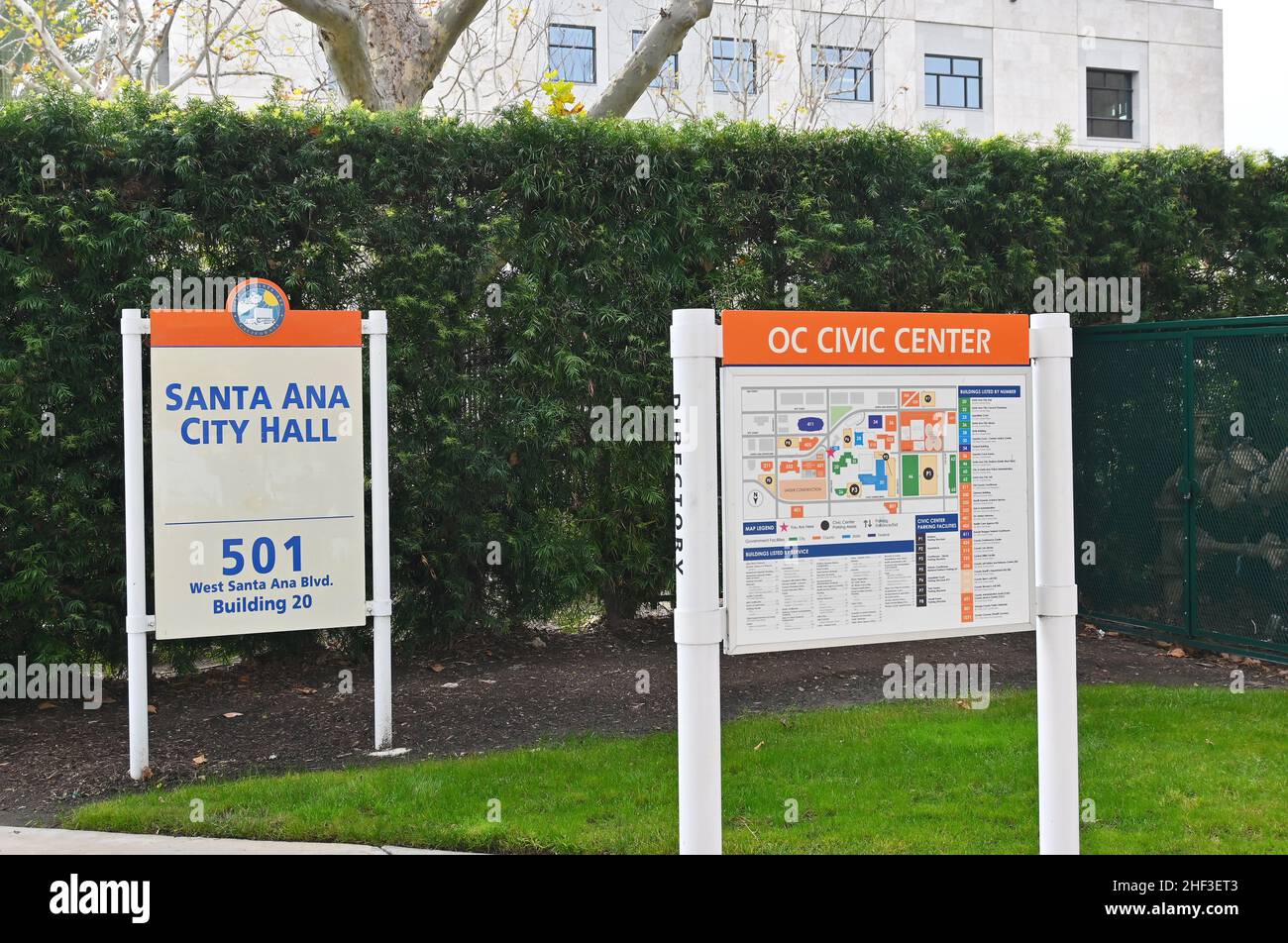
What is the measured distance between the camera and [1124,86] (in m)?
40.2

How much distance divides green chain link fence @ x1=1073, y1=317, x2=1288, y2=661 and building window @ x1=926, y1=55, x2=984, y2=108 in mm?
30201

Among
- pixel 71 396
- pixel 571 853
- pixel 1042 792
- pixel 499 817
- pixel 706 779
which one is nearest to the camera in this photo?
pixel 706 779

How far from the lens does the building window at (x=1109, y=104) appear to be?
39.6 m

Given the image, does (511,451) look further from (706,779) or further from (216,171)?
(706,779)

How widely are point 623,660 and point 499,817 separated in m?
3.37

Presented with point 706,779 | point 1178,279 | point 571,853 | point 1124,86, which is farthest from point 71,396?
point 1124,86

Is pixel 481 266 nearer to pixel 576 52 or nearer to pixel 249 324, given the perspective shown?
pixel 249 324

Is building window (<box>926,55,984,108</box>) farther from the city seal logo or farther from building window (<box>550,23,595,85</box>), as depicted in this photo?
the city seal logo

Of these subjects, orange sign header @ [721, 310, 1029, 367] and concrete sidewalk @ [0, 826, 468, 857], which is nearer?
orange sign header @ [721, 310, 1029, 367]

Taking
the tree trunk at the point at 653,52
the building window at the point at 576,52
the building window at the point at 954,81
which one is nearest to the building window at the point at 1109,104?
the building window at the point at 954,81

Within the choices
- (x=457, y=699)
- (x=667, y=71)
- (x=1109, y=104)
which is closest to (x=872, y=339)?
(x=457, y=699)

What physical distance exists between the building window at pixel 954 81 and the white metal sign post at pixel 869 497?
35828mm

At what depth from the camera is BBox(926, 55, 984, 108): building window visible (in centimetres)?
3778

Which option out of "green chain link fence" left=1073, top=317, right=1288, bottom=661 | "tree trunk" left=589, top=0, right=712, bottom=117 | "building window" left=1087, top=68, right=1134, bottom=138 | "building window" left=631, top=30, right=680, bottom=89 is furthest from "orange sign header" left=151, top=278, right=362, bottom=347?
"building window" left=1087, top=68, right=1134, bottom=138
